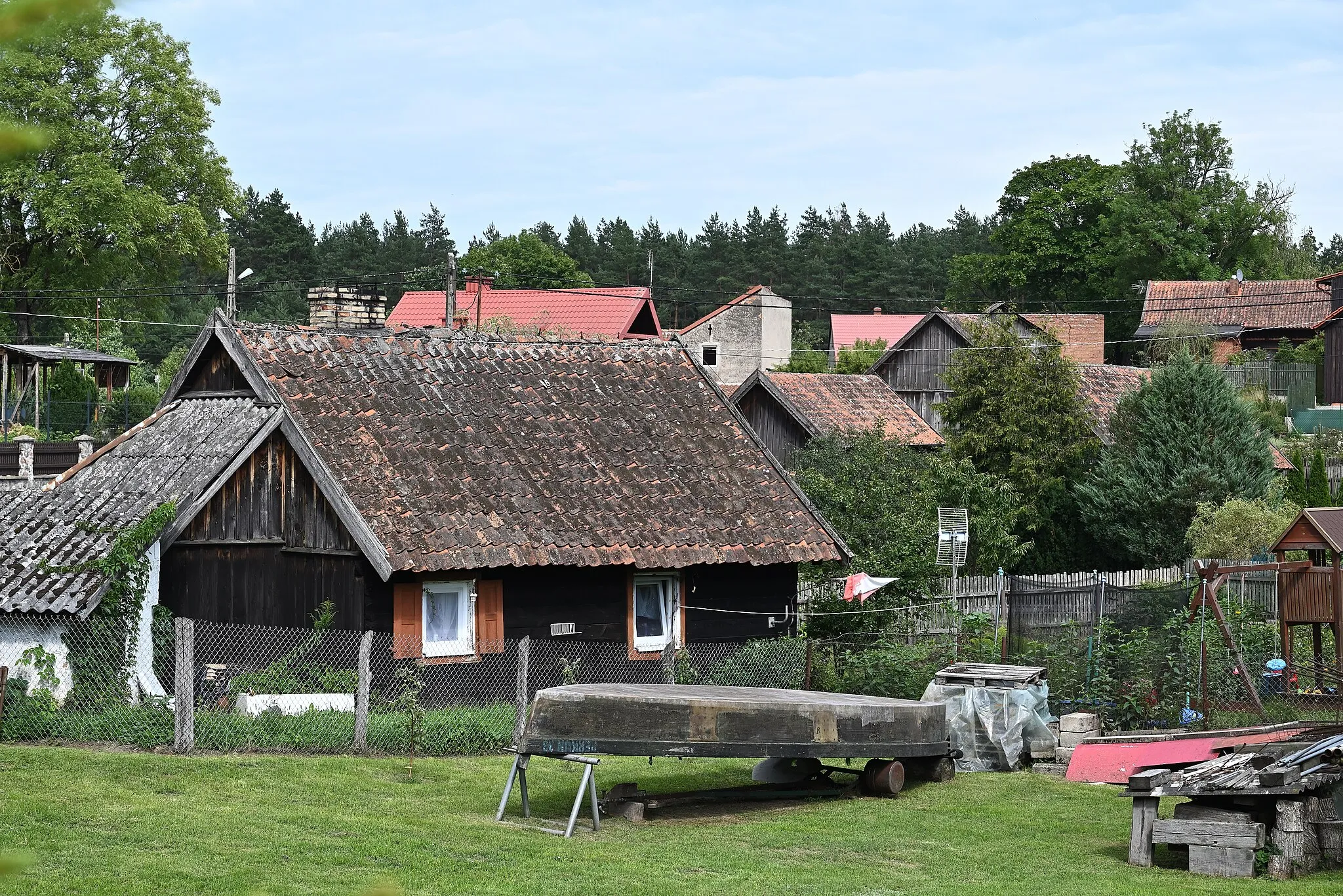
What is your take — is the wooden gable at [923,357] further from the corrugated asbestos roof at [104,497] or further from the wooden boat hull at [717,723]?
the wooden boat hull at [717,723]

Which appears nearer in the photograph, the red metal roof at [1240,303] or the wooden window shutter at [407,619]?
the wooden window shutter at [407,619]

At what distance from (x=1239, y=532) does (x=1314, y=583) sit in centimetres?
1209

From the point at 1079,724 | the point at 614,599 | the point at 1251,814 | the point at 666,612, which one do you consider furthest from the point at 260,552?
the point at 1251,814

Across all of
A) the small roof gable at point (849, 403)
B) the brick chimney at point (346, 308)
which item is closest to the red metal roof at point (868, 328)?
the small roof gable at point (849, 403)

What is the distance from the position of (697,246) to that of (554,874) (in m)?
121

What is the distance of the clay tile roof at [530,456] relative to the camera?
1970cm

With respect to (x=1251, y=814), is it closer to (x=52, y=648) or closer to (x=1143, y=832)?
(x=1143, y=832)

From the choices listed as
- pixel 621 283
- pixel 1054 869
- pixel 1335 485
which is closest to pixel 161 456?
pixel 1054 869

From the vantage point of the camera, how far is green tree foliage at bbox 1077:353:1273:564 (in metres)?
37.0

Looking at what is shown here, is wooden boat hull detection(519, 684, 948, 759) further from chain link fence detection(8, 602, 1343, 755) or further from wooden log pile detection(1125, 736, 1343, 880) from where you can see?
chain link fence detection(8, 602, 1343, 755)

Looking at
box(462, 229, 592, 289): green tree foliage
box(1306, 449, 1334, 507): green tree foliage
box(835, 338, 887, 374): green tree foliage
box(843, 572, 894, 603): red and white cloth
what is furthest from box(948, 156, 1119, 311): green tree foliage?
box(843, 572, 894, 603): red and white cloth

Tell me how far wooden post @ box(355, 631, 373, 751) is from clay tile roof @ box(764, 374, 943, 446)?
2780 cm

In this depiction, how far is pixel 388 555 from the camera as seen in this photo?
18.4 meters

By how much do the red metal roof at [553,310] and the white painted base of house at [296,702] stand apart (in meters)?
45.4
